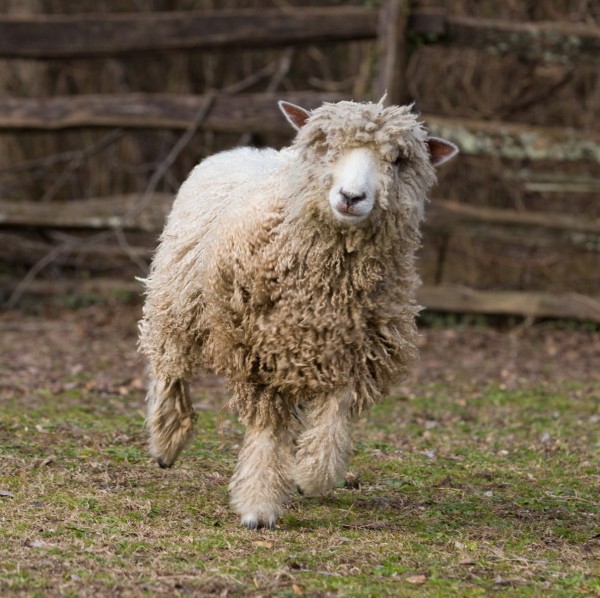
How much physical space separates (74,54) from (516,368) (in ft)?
16.0

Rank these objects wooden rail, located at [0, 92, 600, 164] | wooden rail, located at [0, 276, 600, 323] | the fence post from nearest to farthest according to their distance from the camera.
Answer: the fence post → wooden rail, located at [0, 92, 600, 164] → wooden rail, located at [0, 276, 600, 323]

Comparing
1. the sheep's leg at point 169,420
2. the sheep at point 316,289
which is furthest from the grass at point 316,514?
the sheep at point 316,289

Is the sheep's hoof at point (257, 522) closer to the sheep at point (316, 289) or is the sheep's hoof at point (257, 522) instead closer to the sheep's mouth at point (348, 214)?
the sheep at point (316, 289)

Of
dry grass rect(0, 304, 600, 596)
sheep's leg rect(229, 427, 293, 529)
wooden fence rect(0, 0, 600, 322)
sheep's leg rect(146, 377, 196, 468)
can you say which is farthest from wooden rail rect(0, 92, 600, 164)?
sheep's leg rect(229, 427, 293, 529)

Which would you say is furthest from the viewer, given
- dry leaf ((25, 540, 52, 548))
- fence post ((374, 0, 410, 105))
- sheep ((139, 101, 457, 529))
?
fence post ((374, 0, 410, 105))

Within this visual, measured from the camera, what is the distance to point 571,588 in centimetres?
406

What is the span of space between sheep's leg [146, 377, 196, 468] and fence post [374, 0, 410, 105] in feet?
16.8

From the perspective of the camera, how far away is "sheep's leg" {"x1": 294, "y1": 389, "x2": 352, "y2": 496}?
4656 millimetres

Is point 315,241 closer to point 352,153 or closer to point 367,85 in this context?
point 352,153

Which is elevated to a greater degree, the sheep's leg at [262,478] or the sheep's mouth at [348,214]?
the sheep's mouth at [348,214]

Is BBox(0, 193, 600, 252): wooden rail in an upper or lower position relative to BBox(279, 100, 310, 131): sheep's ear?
lower

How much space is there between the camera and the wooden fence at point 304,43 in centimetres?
1018

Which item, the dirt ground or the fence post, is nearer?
the dirt ground

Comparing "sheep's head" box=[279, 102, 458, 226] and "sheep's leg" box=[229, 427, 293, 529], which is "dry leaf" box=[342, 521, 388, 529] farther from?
"sheep's head" box=[279, 102, 458, 226]
